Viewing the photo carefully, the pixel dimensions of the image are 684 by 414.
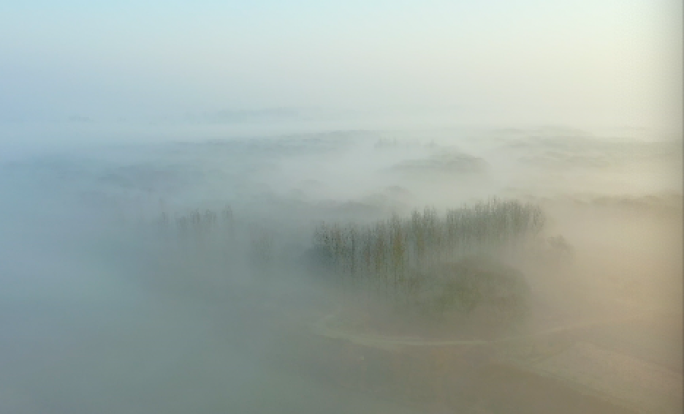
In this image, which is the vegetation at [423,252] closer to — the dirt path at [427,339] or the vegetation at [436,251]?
the vegetation at [436,251]

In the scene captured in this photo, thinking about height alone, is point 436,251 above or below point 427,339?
above

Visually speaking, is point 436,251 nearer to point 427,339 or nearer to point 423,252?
point 423,252

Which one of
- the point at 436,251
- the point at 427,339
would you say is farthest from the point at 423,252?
the point at 427,339

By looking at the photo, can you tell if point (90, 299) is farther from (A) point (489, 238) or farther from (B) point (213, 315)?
(A) point (489, 238)

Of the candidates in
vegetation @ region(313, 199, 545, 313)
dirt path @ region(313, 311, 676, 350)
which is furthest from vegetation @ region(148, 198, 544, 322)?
dirt path @ region(313, 311, 676, 350)

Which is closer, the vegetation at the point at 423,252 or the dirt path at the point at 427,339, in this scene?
the dirt path at the point at 427,339

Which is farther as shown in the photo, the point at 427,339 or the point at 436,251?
the point at 436,251

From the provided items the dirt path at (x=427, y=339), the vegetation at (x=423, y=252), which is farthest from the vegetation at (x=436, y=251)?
the dirt path at (x=427, y=339)

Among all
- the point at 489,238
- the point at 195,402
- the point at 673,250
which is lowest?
the point at 195,402

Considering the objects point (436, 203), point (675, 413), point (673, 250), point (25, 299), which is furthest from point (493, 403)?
point (25, 299)

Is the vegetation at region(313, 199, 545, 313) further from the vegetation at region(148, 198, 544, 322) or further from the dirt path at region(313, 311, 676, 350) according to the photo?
the dirt path at region(313, 311, 676, 350)

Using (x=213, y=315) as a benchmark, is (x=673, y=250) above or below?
above
